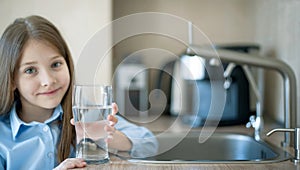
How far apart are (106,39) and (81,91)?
25 cm

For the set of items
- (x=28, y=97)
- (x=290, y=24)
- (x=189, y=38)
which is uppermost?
(x=290, y=24)

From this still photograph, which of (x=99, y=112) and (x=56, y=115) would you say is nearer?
(x=99, y=112)

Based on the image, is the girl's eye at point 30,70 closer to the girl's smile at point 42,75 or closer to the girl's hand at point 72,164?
the girl's smile at point 42,75

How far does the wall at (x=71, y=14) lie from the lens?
1565 mm

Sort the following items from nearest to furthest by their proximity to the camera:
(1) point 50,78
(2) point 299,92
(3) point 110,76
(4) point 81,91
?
(4) point 81,91
(1) point 50,78
(2) point 299,92
(3) point 110,76

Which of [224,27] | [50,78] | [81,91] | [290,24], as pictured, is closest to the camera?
[81,91]

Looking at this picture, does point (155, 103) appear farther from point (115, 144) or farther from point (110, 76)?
point (115, 144)

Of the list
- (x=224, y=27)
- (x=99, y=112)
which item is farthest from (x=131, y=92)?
(x=99, y=112)

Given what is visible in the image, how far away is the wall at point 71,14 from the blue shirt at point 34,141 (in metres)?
0.61


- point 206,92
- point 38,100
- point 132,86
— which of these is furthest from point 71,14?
point 38,100

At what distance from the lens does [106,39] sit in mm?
959

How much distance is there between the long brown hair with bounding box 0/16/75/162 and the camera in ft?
2.98

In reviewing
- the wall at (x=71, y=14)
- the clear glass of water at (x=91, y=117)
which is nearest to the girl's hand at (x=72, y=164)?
the clear glass of water at (x=91, y=117)

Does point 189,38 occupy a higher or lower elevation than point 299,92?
higher
